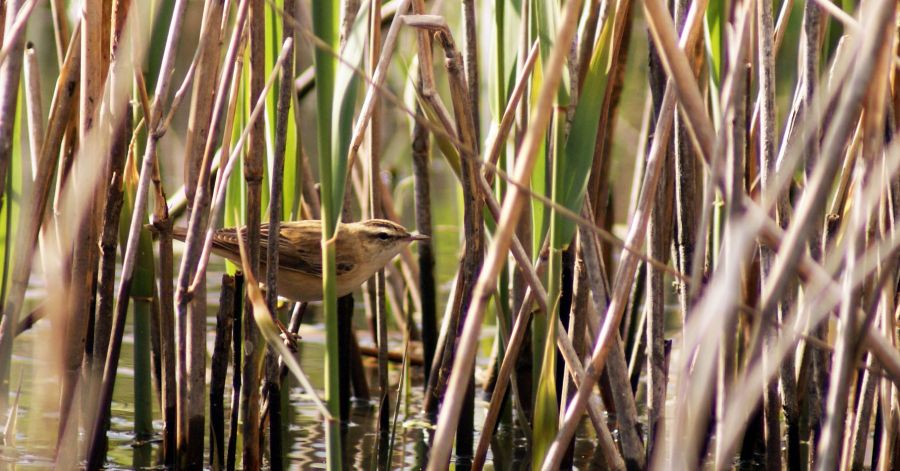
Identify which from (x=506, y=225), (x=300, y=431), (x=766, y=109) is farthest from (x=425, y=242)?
(x=506, y=225)

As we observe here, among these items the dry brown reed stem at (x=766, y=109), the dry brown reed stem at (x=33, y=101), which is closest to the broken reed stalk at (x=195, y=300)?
the dry brown reed stem at (x=33, y=101)

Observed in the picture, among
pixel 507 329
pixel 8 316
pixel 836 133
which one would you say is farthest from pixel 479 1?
pixel 836 133

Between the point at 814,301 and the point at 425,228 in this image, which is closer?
the point at 814,301

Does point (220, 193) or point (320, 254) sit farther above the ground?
point (220, 193)

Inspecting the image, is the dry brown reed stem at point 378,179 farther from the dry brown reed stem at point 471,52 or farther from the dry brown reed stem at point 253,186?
the dry brown reed stem at point 253,186

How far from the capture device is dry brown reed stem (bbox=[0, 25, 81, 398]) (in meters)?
2.91

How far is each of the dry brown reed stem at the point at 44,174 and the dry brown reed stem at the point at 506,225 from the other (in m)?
1.35

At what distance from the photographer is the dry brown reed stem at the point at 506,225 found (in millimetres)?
1966

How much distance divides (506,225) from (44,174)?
1.57 metres

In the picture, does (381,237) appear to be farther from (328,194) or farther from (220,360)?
(328,194)

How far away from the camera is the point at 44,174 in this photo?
296 cm

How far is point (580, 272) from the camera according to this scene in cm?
305

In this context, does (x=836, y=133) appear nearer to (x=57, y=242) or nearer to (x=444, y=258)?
(x=57, y=242)

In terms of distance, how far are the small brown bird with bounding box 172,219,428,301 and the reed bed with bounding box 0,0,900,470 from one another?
151 millimetres
